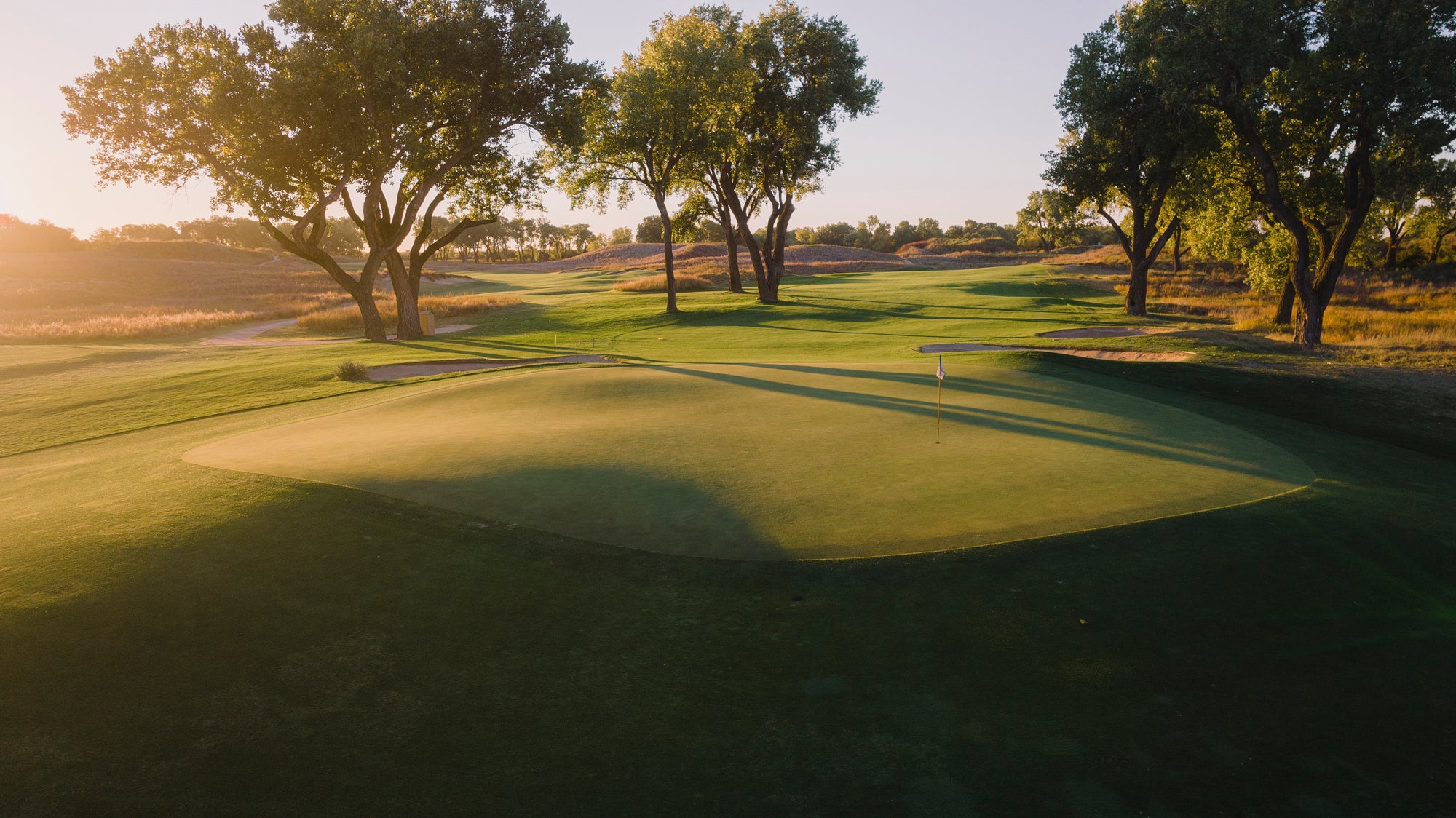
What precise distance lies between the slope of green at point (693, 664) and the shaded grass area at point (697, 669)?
2 cm

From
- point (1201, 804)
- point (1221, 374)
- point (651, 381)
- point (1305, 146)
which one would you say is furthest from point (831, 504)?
point (1305, 146)

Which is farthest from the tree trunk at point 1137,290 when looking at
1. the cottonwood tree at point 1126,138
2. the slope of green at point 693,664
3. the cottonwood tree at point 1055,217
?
the slope of green at point 693,664

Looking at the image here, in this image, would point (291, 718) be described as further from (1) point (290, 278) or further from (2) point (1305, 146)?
(1) point (290, 278)

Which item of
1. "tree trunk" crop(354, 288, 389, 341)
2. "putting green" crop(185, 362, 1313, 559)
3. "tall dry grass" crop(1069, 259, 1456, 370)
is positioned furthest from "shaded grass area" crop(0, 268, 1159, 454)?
"putting green" crop(185, 362, 1313, 559)

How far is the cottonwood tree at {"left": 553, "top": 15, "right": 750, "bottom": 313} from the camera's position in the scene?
33.1m

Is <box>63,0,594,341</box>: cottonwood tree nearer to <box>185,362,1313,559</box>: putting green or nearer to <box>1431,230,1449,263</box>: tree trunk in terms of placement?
<box>185,362,1313,559</box>: putting green

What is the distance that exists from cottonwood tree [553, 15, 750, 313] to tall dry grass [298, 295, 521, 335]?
10.4 m

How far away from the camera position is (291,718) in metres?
4.31

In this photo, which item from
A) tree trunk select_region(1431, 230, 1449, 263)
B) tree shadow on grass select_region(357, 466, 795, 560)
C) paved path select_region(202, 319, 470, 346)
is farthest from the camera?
tree trunk select_region(1431, 230, 1449, 263)

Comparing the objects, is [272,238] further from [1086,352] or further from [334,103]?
[1086,352]

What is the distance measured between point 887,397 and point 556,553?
8.06 metres

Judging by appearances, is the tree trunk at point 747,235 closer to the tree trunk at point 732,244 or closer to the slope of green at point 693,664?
the tree trunk at point 732,244

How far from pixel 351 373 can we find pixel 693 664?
53.5 ft

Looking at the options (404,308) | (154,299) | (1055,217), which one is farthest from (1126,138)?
(154,299)
